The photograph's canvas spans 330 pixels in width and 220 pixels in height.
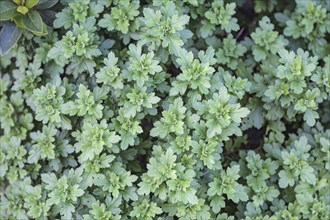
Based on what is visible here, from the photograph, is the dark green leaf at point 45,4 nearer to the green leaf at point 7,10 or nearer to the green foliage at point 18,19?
the green foliage at point 18,19

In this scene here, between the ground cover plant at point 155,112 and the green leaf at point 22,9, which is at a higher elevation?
the green leaf at point 22,9

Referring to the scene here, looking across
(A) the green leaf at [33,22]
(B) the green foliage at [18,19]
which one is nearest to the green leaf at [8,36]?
(B) the green foliage at [18,19]

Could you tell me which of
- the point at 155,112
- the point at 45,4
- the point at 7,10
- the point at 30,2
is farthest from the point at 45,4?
the point at 155,112

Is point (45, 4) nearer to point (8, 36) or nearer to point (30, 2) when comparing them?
point (30, 2)

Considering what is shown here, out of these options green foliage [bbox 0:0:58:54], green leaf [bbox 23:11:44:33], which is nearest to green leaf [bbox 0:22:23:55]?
green foliage [bbox 0:0:58:54]

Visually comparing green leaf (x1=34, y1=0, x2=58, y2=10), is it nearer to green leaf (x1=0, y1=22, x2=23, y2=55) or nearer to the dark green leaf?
the dark green leaf

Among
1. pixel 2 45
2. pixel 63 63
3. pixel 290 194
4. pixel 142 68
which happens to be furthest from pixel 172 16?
pixel 290 194

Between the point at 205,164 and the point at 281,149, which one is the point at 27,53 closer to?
the point at 205,164

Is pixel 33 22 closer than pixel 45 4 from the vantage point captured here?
Yes
